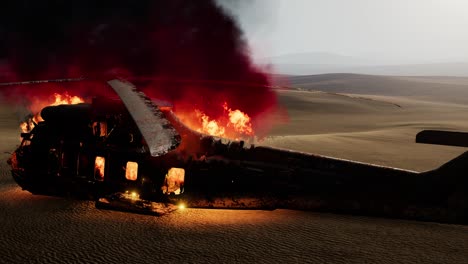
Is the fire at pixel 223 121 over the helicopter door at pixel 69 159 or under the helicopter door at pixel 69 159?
over

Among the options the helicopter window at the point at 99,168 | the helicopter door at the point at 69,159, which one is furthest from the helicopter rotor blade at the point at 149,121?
the helicopter door at the point at 69,159

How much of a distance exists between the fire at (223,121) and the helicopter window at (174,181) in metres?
8.81

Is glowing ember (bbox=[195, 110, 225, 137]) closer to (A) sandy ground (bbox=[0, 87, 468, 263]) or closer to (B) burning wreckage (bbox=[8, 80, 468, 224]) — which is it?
(B) burning wreckage (bbox=[8, 80, 468, 224])

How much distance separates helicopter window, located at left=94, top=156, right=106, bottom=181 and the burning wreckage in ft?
0.08

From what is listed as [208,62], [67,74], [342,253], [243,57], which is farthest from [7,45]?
[342,253]

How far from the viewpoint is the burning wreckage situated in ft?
24.5

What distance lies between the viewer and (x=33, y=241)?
24.4 ft

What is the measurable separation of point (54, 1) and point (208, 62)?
7382mm

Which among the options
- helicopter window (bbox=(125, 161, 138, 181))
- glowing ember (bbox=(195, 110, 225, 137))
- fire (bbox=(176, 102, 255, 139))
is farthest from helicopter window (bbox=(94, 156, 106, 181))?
fire (bbox=(176, 102, 255, 139))

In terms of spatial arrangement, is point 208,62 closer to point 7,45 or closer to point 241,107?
point 241,107

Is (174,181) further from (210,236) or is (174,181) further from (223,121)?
(223,121)

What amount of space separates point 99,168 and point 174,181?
1.85 m

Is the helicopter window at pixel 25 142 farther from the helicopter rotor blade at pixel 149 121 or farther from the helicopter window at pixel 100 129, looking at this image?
the helicopter rotor blade at pixel 149 121

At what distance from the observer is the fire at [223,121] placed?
18.5 m
